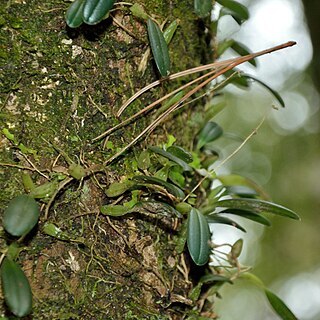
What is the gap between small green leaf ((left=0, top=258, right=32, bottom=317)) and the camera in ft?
1.84

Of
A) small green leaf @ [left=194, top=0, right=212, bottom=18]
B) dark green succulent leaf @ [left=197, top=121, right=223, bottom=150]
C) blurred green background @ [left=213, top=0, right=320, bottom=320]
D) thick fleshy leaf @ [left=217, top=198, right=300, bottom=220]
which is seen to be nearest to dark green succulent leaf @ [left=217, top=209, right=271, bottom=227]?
thick fleshy leaf @ [left=217, top=198, right=300, bottom=220]

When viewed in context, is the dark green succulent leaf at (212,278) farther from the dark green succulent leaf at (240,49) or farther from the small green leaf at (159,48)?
the dark green succulent leaf at (240,49)

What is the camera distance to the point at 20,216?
1.97 feet

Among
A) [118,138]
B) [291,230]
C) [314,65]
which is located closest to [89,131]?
[118,138]

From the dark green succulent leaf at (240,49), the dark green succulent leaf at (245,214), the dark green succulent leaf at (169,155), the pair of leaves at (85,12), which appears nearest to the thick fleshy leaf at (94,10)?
the pair of leaves at (85,12)

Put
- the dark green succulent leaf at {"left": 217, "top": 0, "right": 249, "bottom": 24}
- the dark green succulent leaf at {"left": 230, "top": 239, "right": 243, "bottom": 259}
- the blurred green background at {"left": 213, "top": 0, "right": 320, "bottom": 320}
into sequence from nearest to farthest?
the dark green succulent leaf at {"left": 230, "top": 239, "right": 243, "bottom": 259} < the dark green succulent leaf at {"left": 217, "top": 0, "right": 249, "bottom": 24} < the blurred green background at {"left": 213, "top": 0, "right": 320, "bottom": 320}

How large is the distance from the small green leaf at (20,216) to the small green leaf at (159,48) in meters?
0.29

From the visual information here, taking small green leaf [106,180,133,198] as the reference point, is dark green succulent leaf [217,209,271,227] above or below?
below

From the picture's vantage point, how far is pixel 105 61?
758 mm

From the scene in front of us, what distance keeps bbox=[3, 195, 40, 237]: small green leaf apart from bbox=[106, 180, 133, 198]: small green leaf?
124 mm

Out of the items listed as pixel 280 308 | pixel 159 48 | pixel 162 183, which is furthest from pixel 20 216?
pixel 280 308

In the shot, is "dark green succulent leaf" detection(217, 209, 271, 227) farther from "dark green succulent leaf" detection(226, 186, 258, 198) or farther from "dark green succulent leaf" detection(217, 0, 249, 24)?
"dark green succulent leaf" detection(217, 0, 249, 24)

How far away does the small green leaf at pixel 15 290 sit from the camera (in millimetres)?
561

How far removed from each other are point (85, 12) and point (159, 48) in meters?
0.15
